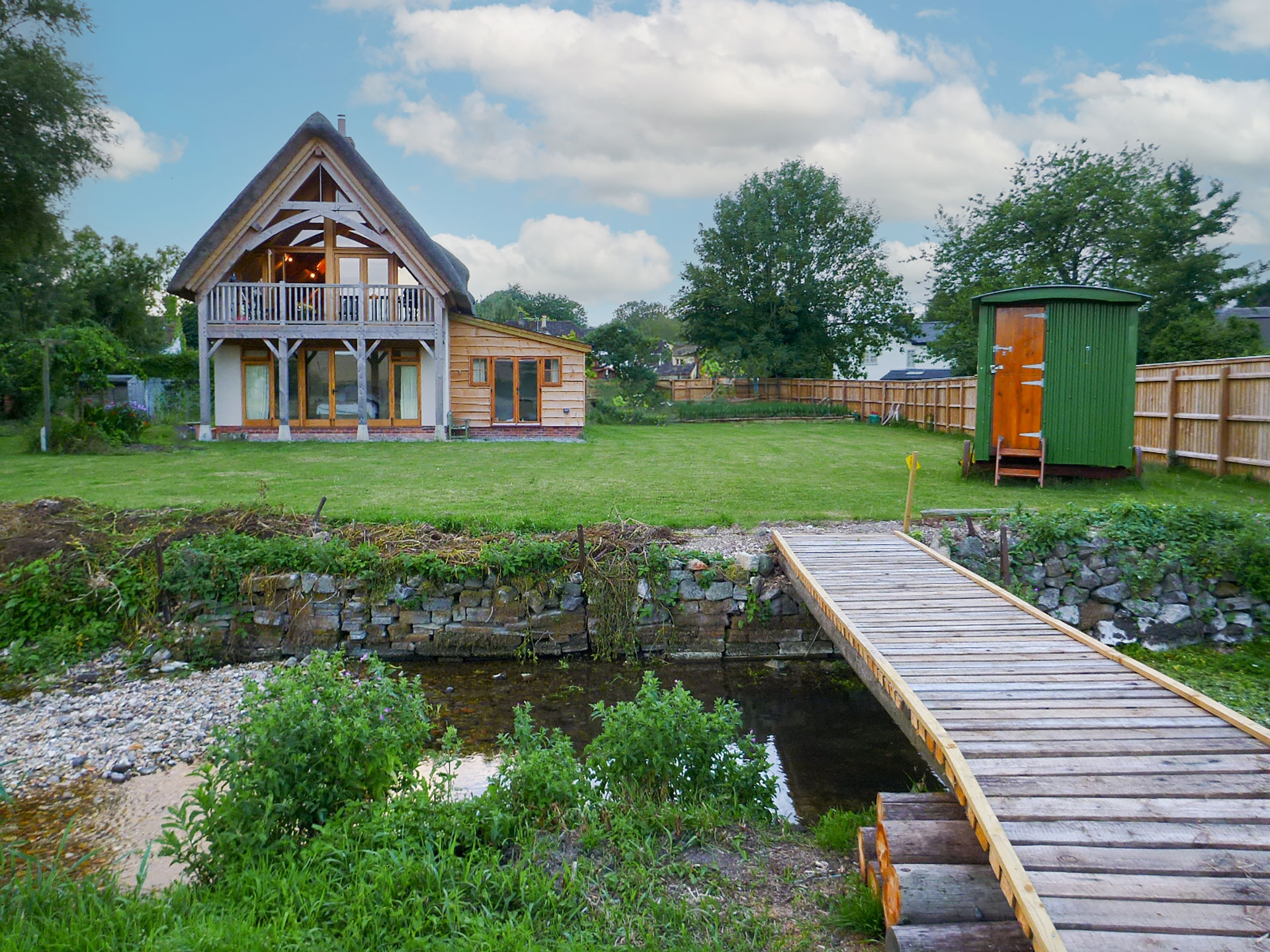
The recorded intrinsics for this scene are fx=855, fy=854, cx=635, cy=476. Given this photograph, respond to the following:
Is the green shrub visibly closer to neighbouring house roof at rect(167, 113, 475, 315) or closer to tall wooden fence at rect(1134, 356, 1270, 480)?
tall wooden fence at rect(1134, 356, 1270, 480)

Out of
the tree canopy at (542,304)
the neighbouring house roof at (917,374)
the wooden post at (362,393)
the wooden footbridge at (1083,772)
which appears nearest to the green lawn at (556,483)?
the wooden post at (362,393)

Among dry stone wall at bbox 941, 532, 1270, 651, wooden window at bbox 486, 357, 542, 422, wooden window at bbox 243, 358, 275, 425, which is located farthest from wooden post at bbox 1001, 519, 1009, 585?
wooden window at bbox 243, 358, 275, 425

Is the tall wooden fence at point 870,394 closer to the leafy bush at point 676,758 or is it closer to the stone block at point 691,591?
the stone block at point 691,591

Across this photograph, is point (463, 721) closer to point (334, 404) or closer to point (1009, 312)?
point (1009, 312)

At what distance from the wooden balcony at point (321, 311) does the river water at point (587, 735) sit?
1269 centimetres

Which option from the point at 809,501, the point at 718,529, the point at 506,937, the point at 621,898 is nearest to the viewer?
the point at 506,937

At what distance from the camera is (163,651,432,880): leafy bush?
12.0ft

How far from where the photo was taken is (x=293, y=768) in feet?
12.6

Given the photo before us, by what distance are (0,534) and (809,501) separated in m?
8.32

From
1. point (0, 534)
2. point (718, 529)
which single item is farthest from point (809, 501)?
point (0, 534)

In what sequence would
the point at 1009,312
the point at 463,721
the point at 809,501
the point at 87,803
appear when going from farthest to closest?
the point at 1009,312 < the point at 809,501 < the point at 463,721 < the point at 87,803

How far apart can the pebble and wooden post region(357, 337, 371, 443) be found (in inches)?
475

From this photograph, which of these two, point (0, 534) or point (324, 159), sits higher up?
point (324, 159)

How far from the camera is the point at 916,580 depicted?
6.46m
